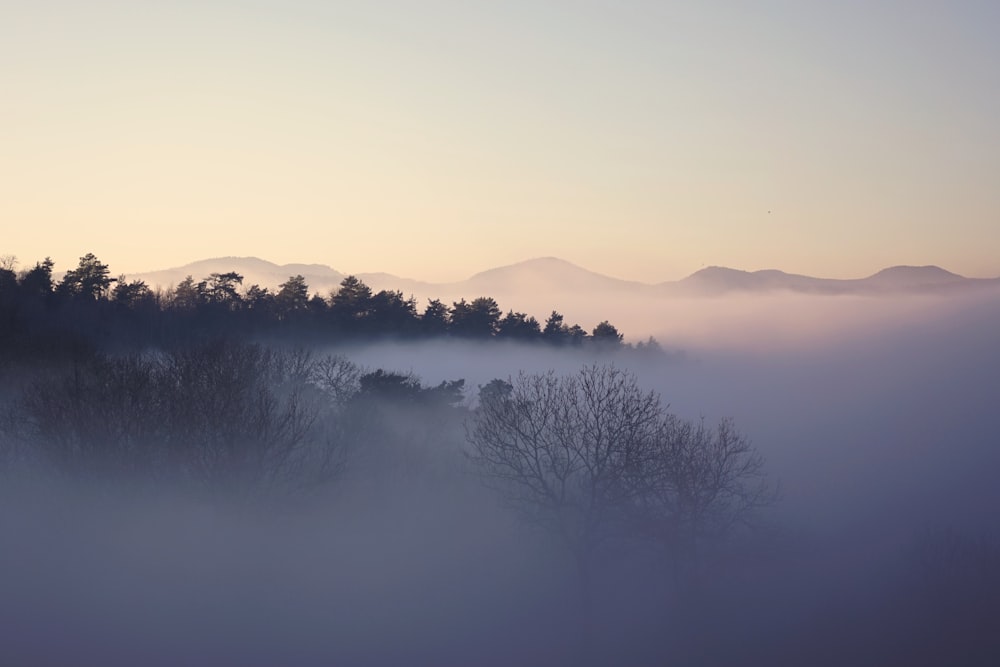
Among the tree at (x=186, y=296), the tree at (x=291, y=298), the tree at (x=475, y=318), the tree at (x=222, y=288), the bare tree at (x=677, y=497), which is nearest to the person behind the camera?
the bare tree at (x=677, y=497)

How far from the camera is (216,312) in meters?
85.9

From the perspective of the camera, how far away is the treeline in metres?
70.9

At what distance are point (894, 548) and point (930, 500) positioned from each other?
2451 centimetres

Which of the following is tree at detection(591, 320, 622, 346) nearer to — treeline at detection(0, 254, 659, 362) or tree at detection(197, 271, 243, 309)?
treeline at detection(0, 254, 659, 362)

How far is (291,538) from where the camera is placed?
44281 mm

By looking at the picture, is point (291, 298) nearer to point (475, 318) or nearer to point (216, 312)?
point (216, 312)

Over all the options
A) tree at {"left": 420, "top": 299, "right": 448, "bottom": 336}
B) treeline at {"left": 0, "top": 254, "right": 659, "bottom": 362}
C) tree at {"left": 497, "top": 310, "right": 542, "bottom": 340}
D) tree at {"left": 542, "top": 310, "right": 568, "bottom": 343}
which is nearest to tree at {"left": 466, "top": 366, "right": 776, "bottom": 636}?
treeline at {"left": 0, "top": 254, "right": 659, "bottom": 362}

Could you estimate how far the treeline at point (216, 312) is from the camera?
70938 millimetres

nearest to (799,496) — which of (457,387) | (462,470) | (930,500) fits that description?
(930,500)

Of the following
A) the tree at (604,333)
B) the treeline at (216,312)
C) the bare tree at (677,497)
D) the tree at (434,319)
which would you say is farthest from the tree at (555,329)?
the bare tree at (677,497)

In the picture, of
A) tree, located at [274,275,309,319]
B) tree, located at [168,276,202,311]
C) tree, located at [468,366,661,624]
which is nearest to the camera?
tree, located at [468,366,661,624]

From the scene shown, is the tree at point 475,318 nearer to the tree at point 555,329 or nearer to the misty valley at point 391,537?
the tree at point 555,329

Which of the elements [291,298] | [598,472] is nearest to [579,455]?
[598,472]

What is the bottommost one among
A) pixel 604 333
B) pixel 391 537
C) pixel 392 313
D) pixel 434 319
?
pixel 391 537
